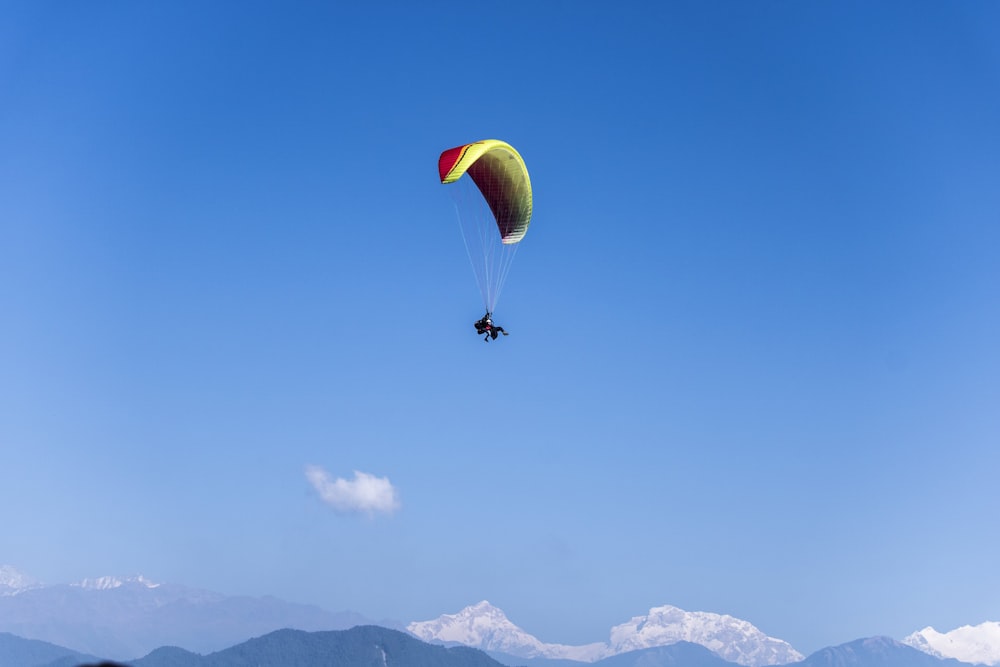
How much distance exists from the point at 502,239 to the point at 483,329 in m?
9.86

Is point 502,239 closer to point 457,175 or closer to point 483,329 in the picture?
point 483,329

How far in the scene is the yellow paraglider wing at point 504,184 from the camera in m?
77.7

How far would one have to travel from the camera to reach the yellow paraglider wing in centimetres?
7769

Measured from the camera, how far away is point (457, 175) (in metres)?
67.8

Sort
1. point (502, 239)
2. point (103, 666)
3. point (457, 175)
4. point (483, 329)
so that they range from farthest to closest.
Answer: point (502, 239) → point (483, 329) → point (457, 175) → point (103, 666)

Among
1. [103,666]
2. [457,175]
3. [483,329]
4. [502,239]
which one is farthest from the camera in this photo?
[502,239]

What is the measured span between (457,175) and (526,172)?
1361 centimetres

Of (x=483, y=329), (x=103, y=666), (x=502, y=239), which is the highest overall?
(x=502, y=239)

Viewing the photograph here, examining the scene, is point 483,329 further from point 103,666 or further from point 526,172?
point 103,666

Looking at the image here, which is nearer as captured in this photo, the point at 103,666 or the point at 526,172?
the point at 103,666

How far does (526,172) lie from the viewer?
264 ft

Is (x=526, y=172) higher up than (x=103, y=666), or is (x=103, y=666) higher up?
(x=526, y=172)

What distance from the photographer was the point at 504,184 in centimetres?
8169

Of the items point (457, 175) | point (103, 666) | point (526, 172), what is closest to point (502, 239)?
point (526, 172)
